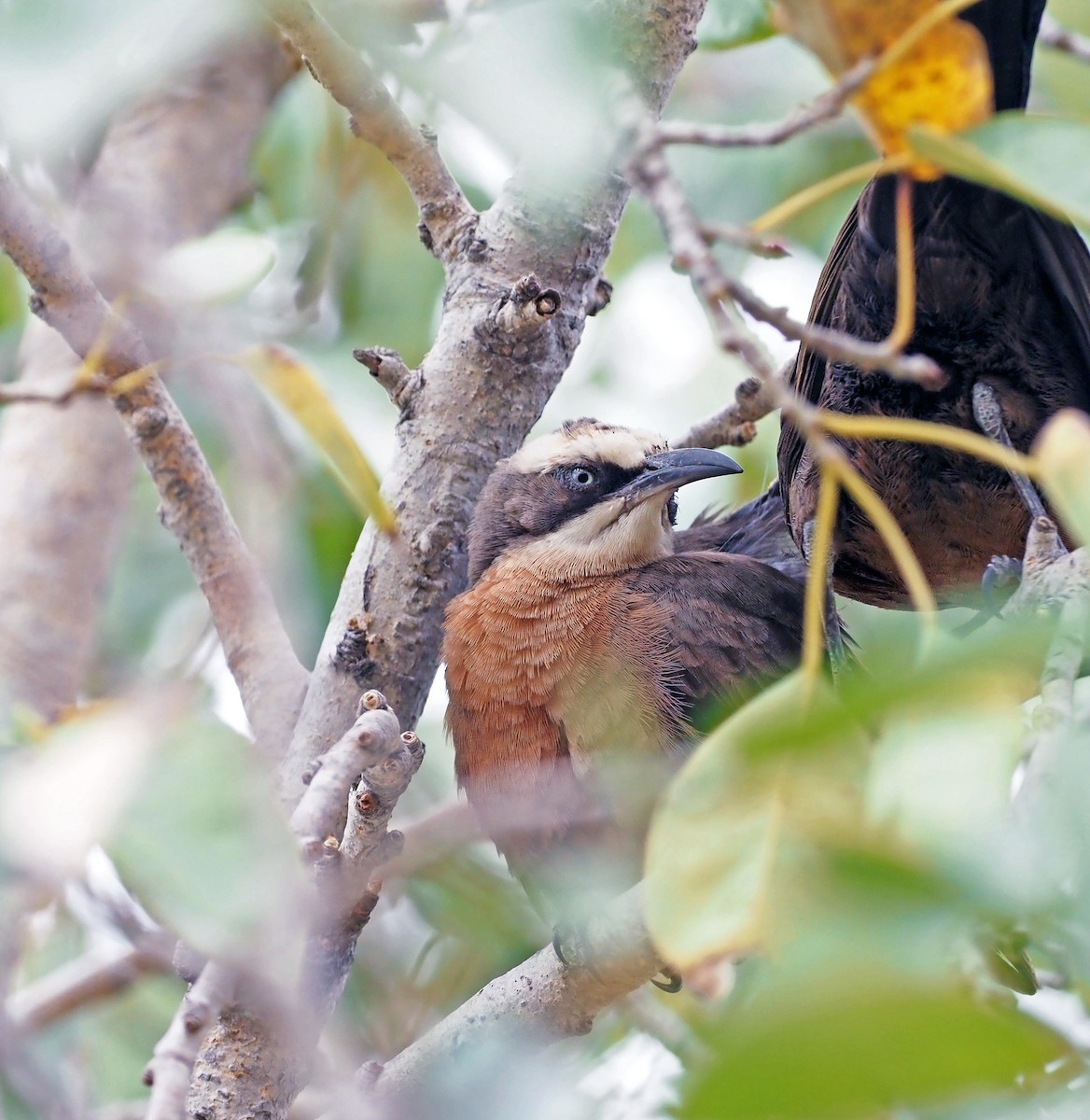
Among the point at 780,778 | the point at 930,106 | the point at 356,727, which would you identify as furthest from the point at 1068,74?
the point at 780,778

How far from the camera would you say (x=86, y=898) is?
8.95ft

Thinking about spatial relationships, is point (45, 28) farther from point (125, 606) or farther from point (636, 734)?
point (125, 606)

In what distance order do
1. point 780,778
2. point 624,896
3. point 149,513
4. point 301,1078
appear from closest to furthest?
point 780,778, point 624,896, point 301,1078, point 149,513

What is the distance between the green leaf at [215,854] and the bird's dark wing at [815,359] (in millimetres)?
1846

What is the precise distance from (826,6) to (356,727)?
960 millimetres

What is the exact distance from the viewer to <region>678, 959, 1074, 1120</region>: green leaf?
0.87 metres

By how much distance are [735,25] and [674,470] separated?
90cm

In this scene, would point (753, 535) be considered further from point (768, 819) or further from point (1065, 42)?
point (768, 819)

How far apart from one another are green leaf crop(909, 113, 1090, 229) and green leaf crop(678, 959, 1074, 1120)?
68cm

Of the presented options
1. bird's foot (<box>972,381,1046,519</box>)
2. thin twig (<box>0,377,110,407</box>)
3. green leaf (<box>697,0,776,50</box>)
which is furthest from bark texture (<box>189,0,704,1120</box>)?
bird's foot (<box>972,381,1046,519</box>)

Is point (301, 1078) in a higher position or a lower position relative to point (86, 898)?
lower

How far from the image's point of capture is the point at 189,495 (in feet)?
8.37

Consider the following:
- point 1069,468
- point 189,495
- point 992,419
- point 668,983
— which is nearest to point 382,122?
point 189,495

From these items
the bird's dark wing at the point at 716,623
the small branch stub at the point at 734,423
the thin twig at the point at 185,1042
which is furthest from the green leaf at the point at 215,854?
the small branch stub at the point at 734,423
